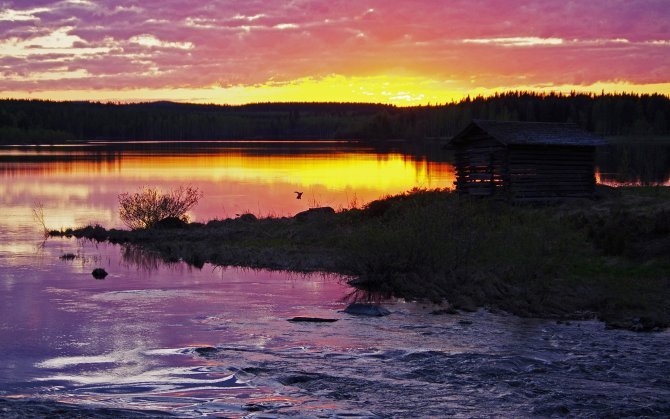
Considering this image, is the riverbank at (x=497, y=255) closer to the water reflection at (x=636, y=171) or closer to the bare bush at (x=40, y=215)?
the bare bush at (x=40, y=215)

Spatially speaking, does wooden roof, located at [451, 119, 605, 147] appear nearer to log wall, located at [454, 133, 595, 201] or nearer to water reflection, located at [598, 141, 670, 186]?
log wall, located at [454, 133, 595, 201]

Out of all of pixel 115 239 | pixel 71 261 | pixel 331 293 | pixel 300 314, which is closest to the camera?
pixel 300 314

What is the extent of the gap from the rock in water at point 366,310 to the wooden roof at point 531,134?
14.7 m

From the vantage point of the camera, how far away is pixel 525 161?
105 ft

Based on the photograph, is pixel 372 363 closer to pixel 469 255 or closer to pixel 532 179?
pixel 469 255

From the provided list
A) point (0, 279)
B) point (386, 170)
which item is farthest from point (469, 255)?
point (386, 170)

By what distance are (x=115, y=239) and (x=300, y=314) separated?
52.3ft

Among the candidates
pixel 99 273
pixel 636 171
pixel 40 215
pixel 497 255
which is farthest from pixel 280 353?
pixel 636 171

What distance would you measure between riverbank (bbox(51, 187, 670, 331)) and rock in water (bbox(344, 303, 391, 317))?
152 cm

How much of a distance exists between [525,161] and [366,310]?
16.2 metres

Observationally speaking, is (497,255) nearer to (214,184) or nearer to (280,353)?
(280,353)

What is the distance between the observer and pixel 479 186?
3312cm

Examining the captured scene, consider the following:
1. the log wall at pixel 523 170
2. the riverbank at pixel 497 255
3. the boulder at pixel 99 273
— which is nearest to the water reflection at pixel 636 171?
the log wall at pixel 523 170

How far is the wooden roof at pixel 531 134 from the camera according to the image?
104 ft
